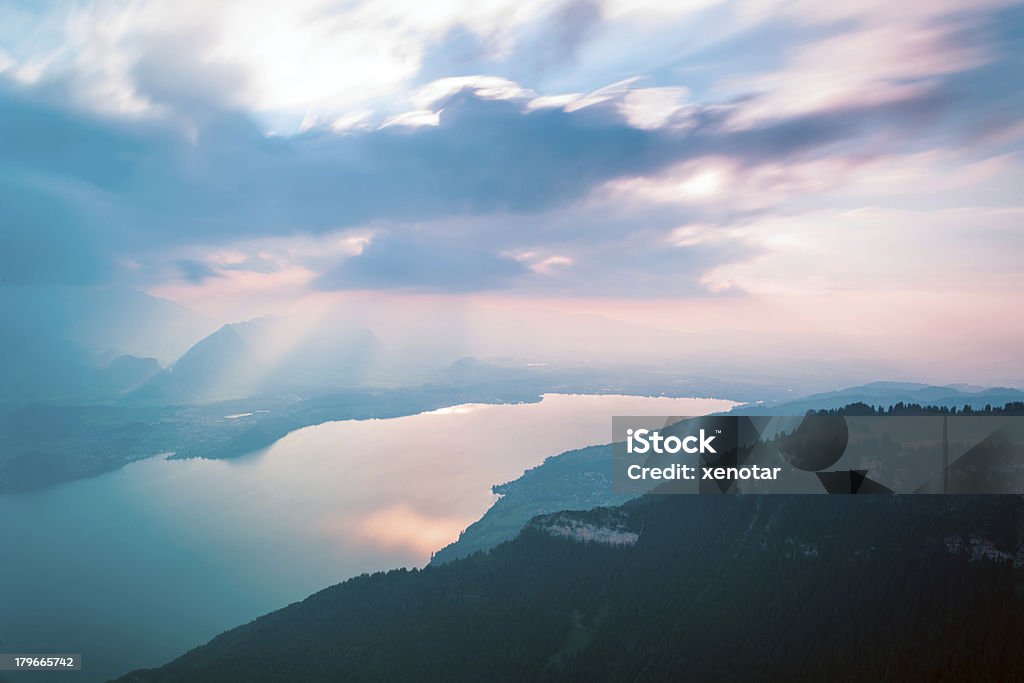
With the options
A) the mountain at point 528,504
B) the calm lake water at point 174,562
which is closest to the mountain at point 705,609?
the calm lake water at point 174,562

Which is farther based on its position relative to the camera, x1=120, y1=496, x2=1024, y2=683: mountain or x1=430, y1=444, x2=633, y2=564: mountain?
x1=430, y1=444, x2=633, y2=564: mountain

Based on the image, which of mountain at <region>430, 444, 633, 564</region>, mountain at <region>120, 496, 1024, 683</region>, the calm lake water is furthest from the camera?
mountain at <region>430, 444, 633, 564</region>

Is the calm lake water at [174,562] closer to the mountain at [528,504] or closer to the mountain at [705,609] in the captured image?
the mountain at [528,504]

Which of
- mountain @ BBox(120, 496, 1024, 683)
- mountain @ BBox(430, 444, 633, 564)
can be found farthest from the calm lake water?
mountain @ BBox(120, 496, 1024, 683)

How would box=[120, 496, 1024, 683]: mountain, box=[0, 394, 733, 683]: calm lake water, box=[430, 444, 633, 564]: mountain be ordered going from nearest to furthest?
box=[120, 496, 1024, 683]: mountain
box=[0, 394, 733, 683]: calm lake water
box=[430, 444, 633, 564]: mountain

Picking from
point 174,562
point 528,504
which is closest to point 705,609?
point 528,504

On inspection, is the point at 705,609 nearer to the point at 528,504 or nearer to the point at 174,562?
the point at 528,504

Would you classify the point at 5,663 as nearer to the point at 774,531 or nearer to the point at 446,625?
the point at 446,625

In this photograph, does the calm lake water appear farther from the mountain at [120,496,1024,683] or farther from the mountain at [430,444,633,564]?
the mountain at [120,496,1024,683]

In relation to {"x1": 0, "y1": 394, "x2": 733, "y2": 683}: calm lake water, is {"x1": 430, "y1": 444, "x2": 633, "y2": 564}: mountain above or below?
above
